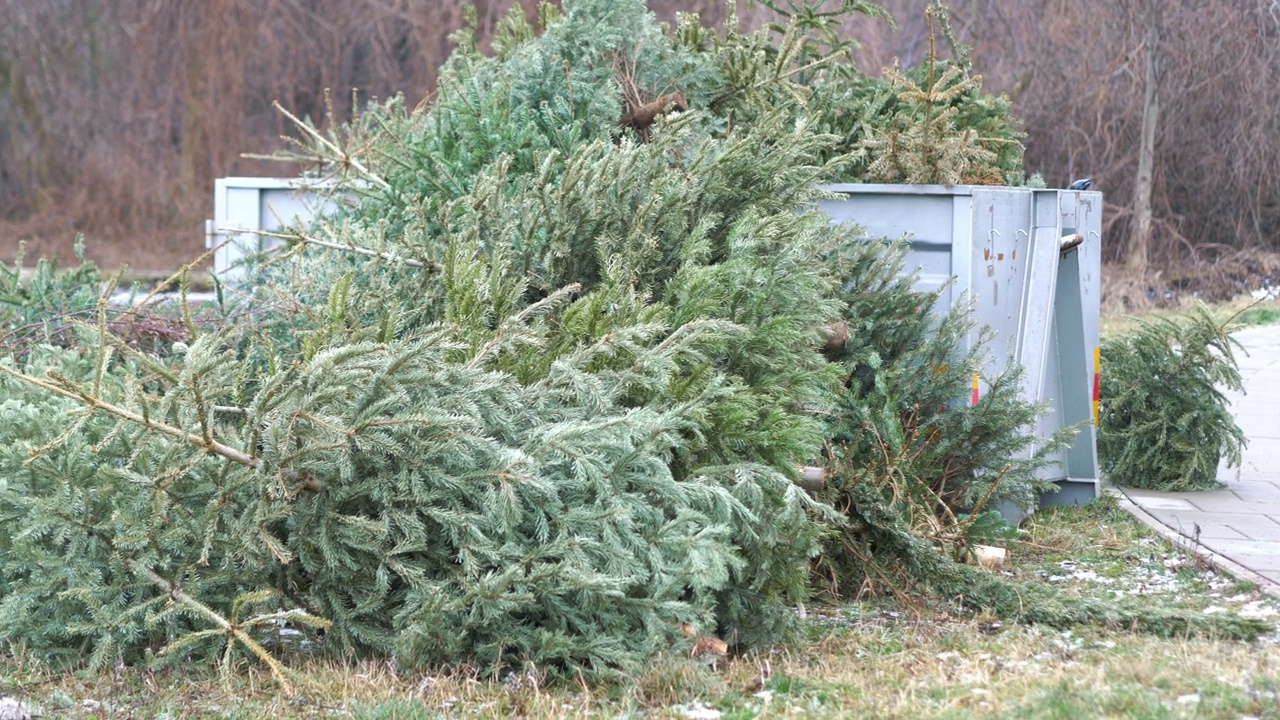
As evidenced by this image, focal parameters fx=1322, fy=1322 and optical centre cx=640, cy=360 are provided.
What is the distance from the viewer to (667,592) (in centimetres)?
390

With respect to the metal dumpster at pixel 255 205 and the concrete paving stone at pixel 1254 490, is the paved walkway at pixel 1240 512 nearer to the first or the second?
the concrete paving stone at pixel 1254 490

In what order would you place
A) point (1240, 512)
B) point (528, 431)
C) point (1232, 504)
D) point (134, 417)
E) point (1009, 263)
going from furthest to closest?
point (1232, 504) < point (1240, 512) < point (1009, 263) < point (528, 431) < point (134, 417)

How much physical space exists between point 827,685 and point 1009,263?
2.97m

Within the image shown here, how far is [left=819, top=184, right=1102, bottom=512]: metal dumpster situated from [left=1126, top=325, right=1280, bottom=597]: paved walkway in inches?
23.6

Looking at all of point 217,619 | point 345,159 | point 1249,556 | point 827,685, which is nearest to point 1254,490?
point 1249,556

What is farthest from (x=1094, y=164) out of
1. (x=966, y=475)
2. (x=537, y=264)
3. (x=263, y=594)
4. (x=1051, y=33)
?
(x=263, y=594)

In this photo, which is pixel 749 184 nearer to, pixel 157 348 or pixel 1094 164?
pixel 157 348

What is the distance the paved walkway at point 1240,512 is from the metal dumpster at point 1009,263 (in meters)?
0.60

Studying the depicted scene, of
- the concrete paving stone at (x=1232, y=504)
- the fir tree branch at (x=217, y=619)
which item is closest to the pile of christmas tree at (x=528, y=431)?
the fir tree branch at (x=217, y=619)

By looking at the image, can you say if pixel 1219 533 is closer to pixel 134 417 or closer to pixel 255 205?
pixel 134 417

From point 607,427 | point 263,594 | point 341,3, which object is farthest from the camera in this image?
point 341,3

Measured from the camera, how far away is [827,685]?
3.83m

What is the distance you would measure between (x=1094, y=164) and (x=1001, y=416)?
1403 cm

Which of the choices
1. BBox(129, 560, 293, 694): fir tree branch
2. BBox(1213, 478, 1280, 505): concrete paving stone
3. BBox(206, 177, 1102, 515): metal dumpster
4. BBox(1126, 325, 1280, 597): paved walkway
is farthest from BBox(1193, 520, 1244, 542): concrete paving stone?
BBox(129, 560, 293, 694): fir tree branch
